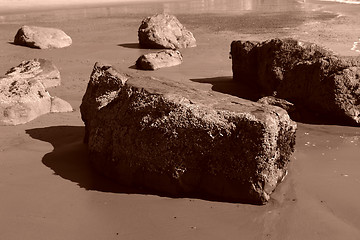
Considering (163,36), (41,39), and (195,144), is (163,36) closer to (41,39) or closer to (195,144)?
(41,39)

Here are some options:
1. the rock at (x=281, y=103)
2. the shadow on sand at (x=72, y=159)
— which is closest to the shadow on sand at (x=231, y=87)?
the rock at (x=281, y=103)

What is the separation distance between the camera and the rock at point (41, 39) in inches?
498

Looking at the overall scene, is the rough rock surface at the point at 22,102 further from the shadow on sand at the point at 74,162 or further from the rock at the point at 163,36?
the rock at the point at 163,36

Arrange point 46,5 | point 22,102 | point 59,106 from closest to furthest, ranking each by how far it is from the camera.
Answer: point 22,102
point 59,106
point 46,5

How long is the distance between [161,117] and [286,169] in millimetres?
1261

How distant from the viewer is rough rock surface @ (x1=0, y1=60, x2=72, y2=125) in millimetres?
6051

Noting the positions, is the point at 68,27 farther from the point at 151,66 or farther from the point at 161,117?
the point at 161,117

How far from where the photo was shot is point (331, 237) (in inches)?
138

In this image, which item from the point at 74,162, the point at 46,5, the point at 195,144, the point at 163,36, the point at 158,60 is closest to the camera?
the point at 195,144

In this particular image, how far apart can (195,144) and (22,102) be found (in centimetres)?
309

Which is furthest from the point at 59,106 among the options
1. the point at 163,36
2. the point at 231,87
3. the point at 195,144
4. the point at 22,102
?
the point at 163,36

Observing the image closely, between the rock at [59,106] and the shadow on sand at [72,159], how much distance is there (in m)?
0.83

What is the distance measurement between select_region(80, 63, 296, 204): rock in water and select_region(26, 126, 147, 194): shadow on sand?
0.12 meters

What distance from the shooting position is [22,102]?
20.4ft
